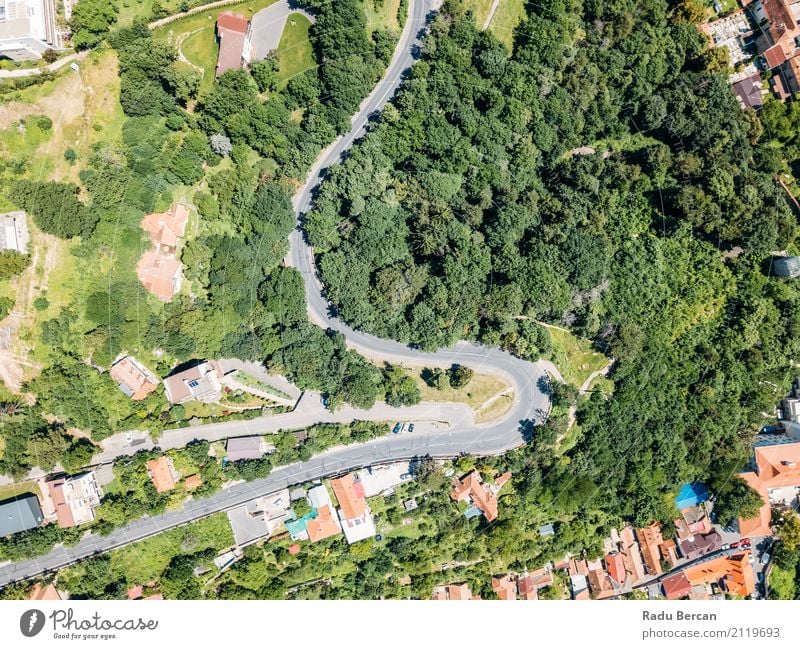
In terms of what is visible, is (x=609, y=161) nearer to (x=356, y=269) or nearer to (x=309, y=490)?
(x=356, y=269)

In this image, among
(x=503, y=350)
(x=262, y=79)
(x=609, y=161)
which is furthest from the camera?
(x=609, y=161)

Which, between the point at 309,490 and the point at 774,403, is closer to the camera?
the point at 309,490

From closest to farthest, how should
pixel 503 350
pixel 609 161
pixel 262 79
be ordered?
1. pixel 262 79
2. pixel 503 350
3. pixel 609 161

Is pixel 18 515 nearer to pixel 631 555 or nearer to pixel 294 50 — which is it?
pixel 294 50

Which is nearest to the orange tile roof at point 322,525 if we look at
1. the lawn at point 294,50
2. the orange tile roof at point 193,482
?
Result: the orange tile roof at point 193,482

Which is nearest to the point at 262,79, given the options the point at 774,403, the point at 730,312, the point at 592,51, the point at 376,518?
the point at 592,51

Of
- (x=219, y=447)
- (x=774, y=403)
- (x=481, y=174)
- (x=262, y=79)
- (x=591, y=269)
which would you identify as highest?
(x=262, y=79)

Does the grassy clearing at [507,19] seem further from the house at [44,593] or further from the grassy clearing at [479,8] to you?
the house at [44,593]
